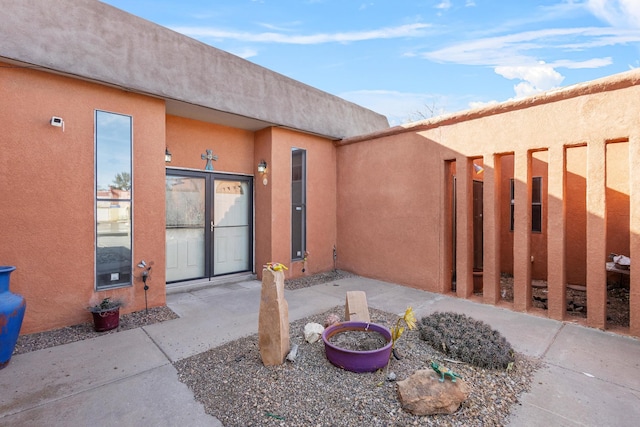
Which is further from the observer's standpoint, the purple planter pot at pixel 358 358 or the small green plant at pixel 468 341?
the small green plant at pixel 468 341

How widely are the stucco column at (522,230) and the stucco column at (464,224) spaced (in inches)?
28.7

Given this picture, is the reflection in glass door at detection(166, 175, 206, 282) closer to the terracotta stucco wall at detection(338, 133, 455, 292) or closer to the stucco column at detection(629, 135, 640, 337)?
the terracotta stucco wall at detection(338, 133, 455, 292)

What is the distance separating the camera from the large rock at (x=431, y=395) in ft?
7.26

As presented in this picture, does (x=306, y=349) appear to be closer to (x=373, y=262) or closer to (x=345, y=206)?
(x=373, y=262)

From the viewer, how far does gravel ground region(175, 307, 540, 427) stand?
2211 millimetres

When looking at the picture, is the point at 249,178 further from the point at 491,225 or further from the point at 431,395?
the point at 431,395

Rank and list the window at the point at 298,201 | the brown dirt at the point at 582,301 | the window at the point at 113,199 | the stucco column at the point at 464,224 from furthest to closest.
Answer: the window at the point at 298,201 < the stucco column at the point at 464,224 < the brown dirt at the point at 582,301 < the window at the point at 113,199

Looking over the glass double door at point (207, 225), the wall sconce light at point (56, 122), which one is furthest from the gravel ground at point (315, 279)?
the wall sconce light at point (56, 122)

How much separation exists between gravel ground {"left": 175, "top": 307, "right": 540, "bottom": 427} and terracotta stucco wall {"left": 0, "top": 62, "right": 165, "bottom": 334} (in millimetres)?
2195

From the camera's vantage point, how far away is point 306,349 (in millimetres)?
3275

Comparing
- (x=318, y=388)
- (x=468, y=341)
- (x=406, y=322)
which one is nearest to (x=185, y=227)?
(x=318, y=388)

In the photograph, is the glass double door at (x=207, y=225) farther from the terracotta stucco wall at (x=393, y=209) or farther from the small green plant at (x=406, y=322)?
the small green plant at (x=406, y=322)

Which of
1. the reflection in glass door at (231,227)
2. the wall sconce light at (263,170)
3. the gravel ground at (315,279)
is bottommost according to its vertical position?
the gravel ground at (315,279)

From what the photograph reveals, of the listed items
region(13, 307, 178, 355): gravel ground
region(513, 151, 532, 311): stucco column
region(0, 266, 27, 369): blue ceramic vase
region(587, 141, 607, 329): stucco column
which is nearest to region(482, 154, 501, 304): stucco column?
region(513, 151, 532, 311): stucco column
